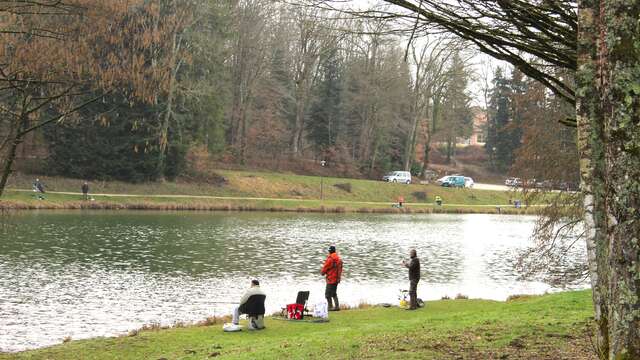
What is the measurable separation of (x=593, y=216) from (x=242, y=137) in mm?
67517

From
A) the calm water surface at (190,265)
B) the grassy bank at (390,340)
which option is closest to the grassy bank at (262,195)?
the calm water surface at (190,265)

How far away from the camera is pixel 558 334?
11117 millimetres

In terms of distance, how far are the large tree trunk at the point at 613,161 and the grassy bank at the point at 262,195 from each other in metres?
37.8

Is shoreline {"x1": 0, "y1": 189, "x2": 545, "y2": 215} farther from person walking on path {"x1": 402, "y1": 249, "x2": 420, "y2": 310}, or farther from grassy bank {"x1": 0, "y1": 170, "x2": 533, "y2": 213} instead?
person walking on path {"x1": 402, "y1": 249, "x2": 420, "y2": 310}

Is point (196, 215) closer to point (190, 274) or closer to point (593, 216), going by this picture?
point (190, 274)

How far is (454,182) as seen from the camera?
3169 inches

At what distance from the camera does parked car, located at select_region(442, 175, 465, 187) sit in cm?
8044

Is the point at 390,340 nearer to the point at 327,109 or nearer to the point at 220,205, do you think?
the point at 220,205

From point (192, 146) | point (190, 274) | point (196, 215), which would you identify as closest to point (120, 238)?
point (190, 274)

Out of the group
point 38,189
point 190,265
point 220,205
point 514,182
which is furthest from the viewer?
point 220,205

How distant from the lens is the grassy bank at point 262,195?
50.1m

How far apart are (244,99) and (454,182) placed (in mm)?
25419

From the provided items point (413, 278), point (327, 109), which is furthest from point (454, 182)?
point (413, 278)

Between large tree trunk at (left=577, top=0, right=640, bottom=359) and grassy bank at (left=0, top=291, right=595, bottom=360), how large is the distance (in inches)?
169
